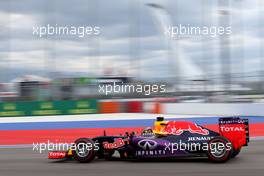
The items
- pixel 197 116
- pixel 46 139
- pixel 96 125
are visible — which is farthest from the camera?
pixel 197 116

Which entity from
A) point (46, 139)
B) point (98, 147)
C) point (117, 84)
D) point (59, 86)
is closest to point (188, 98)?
point (117, 84)

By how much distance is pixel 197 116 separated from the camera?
20.0 m

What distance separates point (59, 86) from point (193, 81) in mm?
5263

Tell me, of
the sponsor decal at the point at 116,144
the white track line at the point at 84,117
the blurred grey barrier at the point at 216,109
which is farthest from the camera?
the blurred grey barrier at the point at 216,109

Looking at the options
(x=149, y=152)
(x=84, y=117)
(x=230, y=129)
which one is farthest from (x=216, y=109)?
(x=149, y=152)

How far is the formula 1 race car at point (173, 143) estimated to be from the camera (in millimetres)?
8414

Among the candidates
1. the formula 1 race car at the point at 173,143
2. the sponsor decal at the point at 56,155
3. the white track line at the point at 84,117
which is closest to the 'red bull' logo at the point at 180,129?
the formula 1 race car at the point at 173,143

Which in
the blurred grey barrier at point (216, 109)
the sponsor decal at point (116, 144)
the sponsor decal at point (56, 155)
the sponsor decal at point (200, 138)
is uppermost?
the blurred grey barrier at point (216, 109)

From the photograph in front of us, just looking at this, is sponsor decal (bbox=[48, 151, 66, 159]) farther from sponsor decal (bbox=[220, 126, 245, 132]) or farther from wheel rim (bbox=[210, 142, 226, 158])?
sponsor decal (bbox=[220, 126, 245, 132])

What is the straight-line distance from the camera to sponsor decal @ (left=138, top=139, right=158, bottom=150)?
28.0 feet

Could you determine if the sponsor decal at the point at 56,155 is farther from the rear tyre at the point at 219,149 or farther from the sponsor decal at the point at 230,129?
the sponsor decal at the point at 230,129

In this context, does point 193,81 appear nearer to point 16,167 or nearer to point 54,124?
point 54,124

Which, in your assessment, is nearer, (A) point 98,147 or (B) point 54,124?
(A) point 98,147

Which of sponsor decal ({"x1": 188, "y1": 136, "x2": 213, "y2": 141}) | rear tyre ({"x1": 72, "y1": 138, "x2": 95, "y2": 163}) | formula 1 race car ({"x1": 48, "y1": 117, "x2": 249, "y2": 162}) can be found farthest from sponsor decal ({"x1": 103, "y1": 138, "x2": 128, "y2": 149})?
sponsor decal ({"x1": 188, "y1": 136, "x2": 213, "y2": 141})
